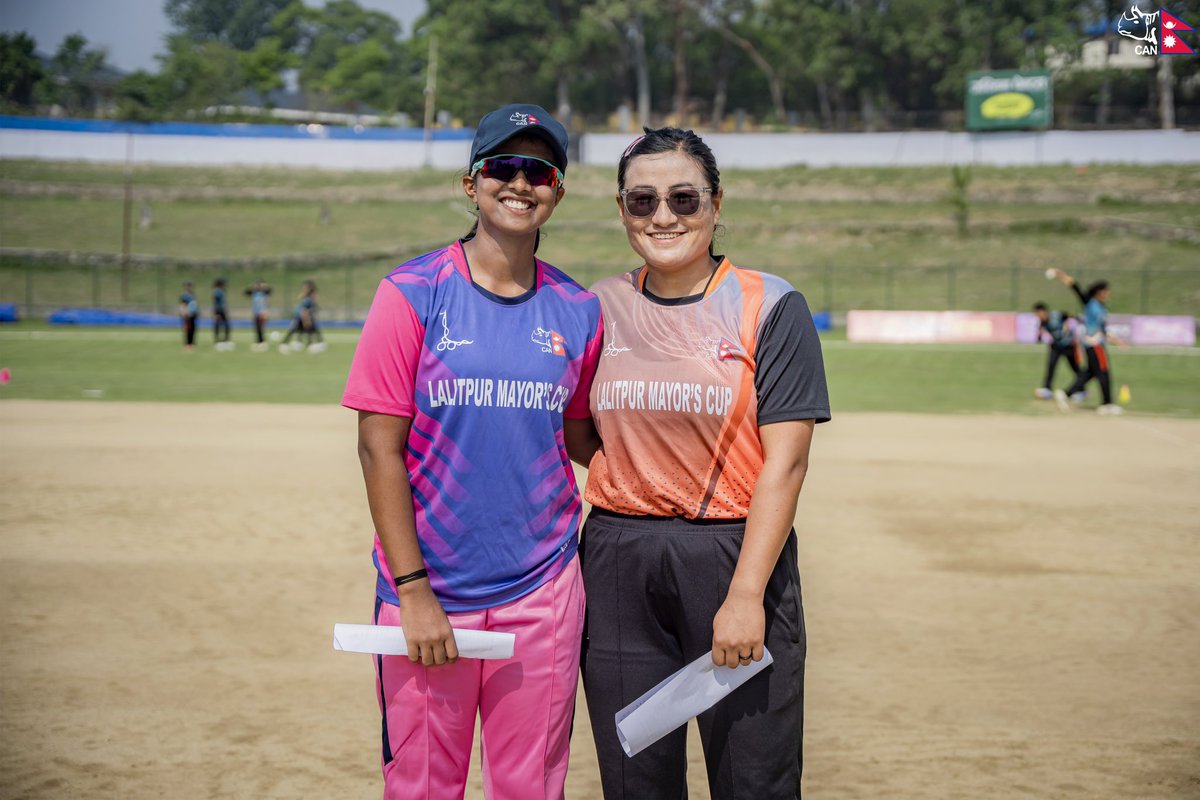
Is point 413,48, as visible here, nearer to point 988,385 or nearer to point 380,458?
point 988,385

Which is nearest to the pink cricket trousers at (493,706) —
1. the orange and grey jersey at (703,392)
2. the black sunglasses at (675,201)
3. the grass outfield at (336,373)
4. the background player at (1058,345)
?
the orange and grey jersey at (703,392)

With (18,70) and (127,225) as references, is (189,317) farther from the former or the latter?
(18,70)

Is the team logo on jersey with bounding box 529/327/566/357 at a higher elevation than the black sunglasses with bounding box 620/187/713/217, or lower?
lower

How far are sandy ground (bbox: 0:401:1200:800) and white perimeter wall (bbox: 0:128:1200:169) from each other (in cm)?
5264

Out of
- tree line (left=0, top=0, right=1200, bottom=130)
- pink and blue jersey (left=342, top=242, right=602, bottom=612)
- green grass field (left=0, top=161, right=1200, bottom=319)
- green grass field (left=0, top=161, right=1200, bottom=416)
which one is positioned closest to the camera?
pink and blue jersey (left=342, top=242, right=602, bottom=612)

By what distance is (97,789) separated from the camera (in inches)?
189

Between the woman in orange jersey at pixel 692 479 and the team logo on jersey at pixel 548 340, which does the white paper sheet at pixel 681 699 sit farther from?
the team logo on jersey at pixel 548 340

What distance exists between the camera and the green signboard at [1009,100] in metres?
60.1

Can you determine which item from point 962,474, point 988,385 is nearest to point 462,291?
point 962,474

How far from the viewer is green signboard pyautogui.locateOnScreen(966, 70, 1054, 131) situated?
197 feet

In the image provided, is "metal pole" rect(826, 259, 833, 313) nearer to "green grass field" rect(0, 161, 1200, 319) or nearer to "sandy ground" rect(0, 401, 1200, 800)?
"green grass field" rect(0, 161, 1200, 319)

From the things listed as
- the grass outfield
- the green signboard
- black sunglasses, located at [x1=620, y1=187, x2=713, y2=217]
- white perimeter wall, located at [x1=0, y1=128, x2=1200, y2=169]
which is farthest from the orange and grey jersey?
the green signboard

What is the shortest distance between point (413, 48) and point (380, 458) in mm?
108722

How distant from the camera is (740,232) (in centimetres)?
5306
